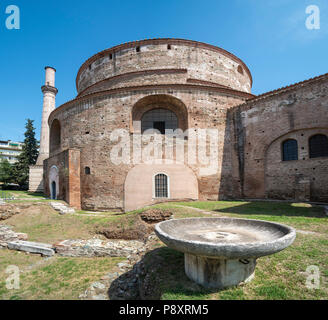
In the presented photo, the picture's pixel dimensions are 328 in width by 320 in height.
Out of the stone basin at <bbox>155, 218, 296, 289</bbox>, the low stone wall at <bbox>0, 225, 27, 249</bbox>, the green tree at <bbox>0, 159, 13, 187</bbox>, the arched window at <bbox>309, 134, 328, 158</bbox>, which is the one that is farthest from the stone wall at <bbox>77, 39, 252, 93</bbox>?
the green tree at <bbox>0, 159, 13, 187</bbox>

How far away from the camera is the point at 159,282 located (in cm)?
393

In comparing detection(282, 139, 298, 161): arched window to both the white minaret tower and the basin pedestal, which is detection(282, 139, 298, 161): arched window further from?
the white minaret tower

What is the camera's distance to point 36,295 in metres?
5.02

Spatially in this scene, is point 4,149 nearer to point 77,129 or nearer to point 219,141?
point 77,129

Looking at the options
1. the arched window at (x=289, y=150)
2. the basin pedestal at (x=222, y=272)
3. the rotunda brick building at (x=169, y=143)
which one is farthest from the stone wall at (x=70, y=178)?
the arched window at (x=289, y=150)

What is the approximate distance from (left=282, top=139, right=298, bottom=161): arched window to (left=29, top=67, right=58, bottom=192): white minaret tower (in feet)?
80.3

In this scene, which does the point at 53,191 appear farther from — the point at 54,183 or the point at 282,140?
the point at 282,140

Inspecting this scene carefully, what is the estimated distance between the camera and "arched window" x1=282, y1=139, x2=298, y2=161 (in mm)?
12125

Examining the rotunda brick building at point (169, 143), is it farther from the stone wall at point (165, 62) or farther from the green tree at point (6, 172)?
the green tree at point (6, 172)

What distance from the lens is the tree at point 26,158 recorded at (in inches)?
1064

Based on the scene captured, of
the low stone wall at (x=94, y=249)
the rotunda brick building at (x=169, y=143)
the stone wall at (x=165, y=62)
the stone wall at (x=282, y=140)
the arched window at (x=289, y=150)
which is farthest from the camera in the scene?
the stone wall at (x=165, y=62)

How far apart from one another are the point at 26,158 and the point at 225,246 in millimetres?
32931

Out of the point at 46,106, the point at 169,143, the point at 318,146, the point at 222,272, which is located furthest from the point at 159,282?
the point at 46,106

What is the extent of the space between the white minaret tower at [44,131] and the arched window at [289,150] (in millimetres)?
24465
